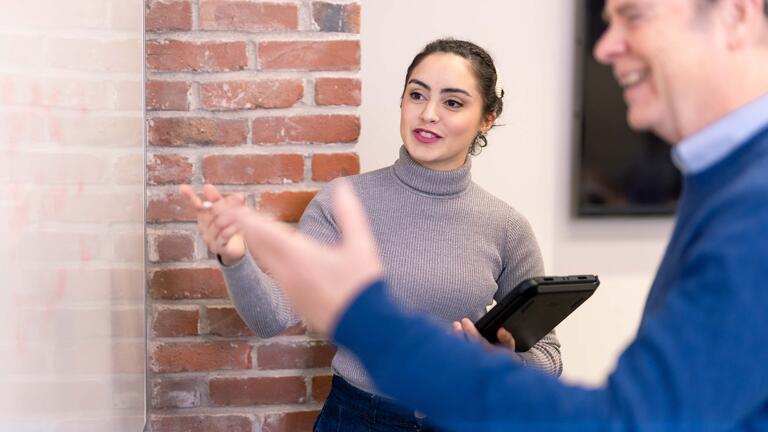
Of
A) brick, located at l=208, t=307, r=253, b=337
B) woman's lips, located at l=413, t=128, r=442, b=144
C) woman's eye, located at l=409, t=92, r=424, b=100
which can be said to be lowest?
brick, located at l=208, t=307, r=253, b=337

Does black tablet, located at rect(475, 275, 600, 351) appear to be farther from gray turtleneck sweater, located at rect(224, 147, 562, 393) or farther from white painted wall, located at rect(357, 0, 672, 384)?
white painted wall, located at rect(357, 0, 672, 384)

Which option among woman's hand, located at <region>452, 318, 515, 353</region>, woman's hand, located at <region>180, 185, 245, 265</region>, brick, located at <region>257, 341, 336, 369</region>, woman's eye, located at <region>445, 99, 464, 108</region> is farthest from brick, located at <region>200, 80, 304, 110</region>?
woman's hand, located at <region>452, 318, 515, 353</region>

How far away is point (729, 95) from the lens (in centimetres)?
77

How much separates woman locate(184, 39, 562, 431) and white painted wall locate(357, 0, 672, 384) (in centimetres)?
29

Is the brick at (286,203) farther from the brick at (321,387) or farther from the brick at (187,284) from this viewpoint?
the brick at (321,387)

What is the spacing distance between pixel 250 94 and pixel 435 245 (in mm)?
511

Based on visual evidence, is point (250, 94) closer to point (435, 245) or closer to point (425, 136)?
point (425, 136)

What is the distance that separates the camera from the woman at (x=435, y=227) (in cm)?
167

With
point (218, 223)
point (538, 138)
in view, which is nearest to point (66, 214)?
point (218, 223)

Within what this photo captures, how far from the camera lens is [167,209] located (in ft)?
5.91

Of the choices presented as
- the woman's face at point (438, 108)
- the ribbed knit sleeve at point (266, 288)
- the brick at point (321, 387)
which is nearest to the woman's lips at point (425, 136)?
the woman's face at point (438, 108)

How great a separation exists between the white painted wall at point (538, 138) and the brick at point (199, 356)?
1.86 ft

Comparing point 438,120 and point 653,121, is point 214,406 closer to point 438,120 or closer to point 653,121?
point 438,120

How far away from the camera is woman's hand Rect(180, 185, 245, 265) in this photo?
1250 mm
